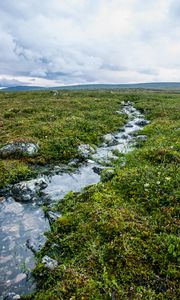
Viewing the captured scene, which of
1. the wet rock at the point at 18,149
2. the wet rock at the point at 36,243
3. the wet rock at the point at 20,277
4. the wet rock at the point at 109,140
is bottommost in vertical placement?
the wet rock at the point at 20,277

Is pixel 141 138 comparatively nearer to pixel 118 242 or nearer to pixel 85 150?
pixel 85 150

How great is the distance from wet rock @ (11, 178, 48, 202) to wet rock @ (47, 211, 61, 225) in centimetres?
132

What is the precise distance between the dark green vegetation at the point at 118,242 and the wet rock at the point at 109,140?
24.1 feet

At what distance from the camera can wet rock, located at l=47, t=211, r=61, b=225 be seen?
836 centimetres

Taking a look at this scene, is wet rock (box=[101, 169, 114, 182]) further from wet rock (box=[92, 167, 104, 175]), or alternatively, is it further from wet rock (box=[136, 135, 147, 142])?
wet rock (box=[136, 135, 147, 142])

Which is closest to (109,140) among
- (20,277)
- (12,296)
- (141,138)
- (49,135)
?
(141,138)

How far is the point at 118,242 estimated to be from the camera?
21.9ft

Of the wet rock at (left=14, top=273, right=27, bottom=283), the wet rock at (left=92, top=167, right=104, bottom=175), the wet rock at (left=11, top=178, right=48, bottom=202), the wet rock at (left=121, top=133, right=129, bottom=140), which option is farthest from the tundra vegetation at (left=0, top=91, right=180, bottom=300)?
the wet rock at (left=121, top=133, right=129, bottom=140)

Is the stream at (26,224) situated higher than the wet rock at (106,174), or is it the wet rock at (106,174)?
the wet rock at (106,174)

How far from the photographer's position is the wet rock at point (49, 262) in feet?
20.3

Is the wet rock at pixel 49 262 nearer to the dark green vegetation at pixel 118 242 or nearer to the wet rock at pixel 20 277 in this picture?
the dark green vegetation at pixel 118 242

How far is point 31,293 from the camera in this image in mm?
5621

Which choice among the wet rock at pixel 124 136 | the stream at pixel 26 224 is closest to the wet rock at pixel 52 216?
the stream at pixel 26 224

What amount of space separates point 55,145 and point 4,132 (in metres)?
4.93
